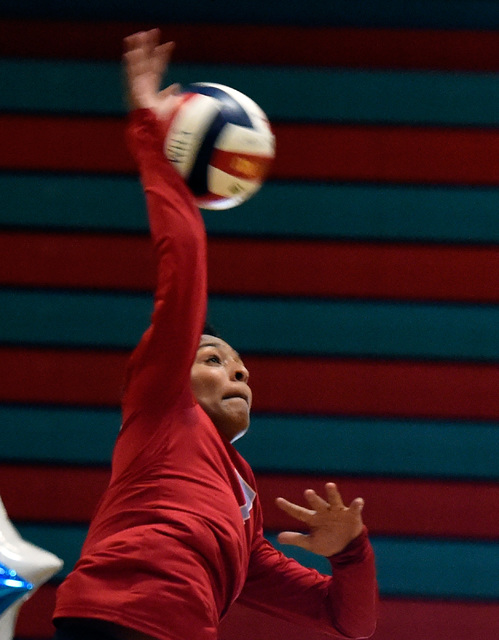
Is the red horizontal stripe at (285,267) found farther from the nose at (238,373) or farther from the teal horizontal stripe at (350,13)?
the nose at (238,373)

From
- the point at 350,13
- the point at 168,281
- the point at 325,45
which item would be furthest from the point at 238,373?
the point at 350,13

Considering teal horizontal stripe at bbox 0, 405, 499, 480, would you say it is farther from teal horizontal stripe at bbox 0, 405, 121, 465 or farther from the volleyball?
the volleyball

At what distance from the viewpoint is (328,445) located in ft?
11.3

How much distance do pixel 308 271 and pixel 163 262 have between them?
6.50 feet

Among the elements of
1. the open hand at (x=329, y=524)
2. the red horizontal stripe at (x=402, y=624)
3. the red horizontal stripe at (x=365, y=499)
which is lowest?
the red horizontal stripe at (x=402, y=624)

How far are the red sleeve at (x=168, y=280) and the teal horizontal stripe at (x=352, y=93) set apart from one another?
2006 millimetres

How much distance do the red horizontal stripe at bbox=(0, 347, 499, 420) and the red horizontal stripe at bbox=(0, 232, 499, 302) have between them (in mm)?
286

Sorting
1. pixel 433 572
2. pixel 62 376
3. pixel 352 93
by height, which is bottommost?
pixel 433 572

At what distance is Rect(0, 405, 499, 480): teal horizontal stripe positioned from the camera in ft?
11.3

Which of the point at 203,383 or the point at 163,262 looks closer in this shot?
the point at 163,262

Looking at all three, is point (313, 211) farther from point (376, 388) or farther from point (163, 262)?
point (163, 262)

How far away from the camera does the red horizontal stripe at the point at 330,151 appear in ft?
11.6

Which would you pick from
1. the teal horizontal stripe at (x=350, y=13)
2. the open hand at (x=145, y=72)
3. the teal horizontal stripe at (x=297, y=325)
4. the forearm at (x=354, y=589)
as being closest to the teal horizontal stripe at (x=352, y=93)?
the teal horizontal stripe at (x=350, y=13)

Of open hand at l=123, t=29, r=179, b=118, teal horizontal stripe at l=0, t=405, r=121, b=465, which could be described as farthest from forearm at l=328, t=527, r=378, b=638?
teal horizontal stripe at l=0, t=405, r=121, b=465
